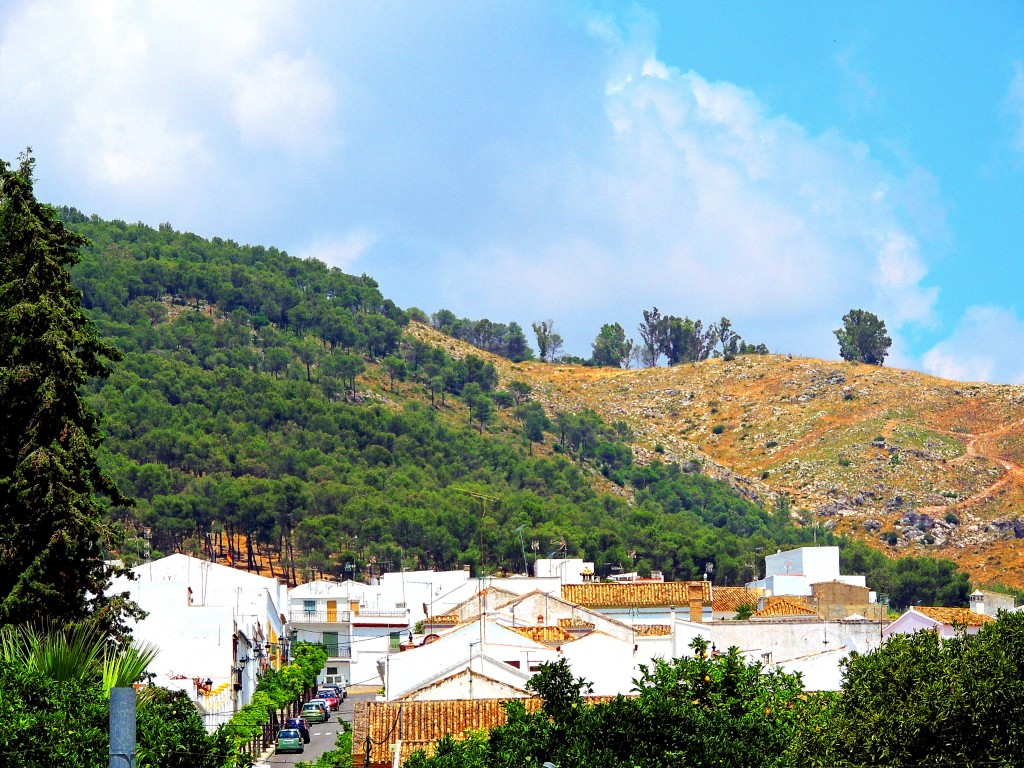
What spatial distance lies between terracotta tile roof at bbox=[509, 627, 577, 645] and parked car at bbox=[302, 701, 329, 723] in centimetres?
1172

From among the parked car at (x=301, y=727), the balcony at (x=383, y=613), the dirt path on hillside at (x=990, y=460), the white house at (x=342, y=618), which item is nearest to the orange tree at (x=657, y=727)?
the parked car at (x=301, y=727)

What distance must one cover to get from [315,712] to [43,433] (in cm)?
3930

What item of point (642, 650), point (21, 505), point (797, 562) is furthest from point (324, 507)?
point (21, 505)

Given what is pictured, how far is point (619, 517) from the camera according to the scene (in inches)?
6486

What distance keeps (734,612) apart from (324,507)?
76.5 meters

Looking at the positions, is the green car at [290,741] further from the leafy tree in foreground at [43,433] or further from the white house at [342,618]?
the white house at [342,618]

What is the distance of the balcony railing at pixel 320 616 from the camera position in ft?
342

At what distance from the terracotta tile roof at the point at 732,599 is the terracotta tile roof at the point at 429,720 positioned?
129 feet

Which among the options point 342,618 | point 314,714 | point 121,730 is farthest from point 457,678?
point 342,618

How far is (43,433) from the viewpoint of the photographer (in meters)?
28.7

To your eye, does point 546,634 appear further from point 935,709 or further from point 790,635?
point 935,709

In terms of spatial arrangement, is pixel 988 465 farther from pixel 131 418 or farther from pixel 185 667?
pixel 185 667

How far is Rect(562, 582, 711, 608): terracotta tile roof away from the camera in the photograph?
228ft

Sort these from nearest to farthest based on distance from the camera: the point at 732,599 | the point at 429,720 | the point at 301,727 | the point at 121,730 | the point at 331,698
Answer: the point at 121,730, the point at 429,720, the point at 301,727, the point at 331,698, the point at 732,599
